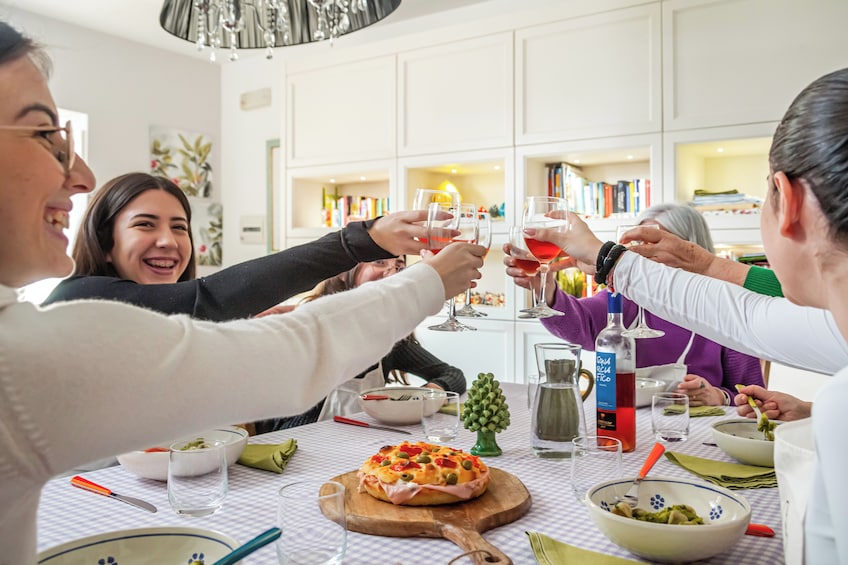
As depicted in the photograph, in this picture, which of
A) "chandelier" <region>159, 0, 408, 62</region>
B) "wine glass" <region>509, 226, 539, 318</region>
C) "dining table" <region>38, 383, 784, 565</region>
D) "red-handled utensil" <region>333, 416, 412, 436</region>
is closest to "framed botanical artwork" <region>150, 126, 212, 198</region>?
"chandelier" <region>159, 0, 408, 62</region>

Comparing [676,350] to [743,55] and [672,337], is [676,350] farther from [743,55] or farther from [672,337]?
[743,55]

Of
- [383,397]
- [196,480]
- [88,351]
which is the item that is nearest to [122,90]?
[383,397]

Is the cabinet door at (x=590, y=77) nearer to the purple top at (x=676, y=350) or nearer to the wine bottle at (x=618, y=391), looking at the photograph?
the purple top at (x=676, y=350)

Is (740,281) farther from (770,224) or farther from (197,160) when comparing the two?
(197,160)

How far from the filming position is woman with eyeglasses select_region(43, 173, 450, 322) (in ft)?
4.82

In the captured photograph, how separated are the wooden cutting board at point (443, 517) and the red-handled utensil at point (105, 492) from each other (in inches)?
13.2

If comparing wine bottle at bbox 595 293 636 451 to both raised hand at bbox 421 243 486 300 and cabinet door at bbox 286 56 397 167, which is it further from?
cabinet door at bbox 286 56 397 167

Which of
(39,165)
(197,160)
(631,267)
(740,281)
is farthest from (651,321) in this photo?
(197,160)

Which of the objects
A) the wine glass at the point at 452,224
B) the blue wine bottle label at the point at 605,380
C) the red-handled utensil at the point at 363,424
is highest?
the wine glass at the point at 452,224

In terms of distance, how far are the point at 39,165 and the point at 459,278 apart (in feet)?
1.98

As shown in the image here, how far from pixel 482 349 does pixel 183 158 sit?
2918 millimetres

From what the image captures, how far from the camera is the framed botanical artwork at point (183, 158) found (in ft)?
16.2

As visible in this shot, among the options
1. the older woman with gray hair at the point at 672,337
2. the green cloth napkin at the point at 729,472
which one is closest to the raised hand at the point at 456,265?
the green cloth napkin at the point at 729,472

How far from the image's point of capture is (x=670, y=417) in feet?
4.90
